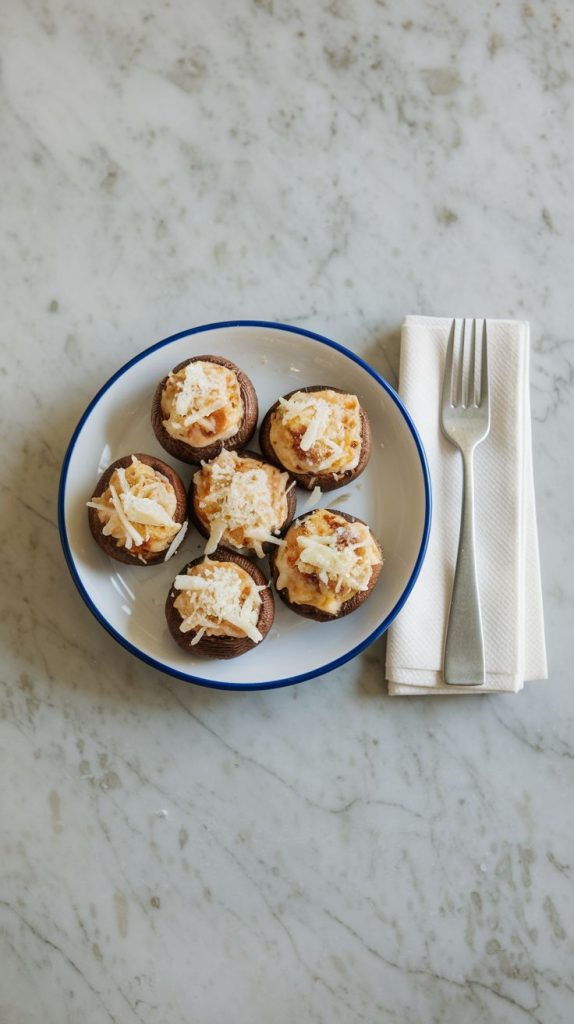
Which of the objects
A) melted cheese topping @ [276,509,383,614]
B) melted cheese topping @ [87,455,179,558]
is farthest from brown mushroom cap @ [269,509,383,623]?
melted cheese topping @ [87,455,179,558]

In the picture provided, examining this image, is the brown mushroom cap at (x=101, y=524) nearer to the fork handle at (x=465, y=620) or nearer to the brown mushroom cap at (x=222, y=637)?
the brown mushroom cap at (x=222, y=637)

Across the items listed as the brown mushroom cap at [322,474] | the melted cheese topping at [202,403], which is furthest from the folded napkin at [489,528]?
the melted cheese topping at [202,403]

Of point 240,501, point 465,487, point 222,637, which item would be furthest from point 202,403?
point 465,487

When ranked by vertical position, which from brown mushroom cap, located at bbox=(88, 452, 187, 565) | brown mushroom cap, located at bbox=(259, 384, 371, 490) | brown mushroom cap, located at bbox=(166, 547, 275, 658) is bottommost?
brown mushroom cap, located at bbox=(166, 547, 275, 658)

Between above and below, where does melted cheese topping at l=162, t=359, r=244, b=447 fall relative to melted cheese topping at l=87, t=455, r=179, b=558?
above

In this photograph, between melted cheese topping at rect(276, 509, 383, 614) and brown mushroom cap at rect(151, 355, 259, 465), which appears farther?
brown mushroom cap at rect(151, 355, 259, 465)

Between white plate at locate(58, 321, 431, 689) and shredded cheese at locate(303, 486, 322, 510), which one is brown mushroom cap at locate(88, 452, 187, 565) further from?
shredded cheese at locate(303, 486, 322, 510)

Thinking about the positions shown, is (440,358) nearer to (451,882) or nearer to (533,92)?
(533,92)
